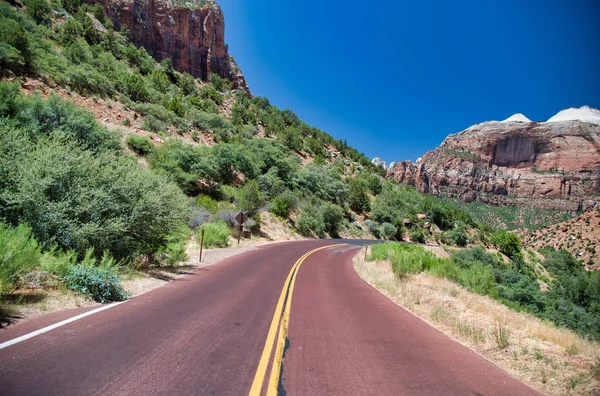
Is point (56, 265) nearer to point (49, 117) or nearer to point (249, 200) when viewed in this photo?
point (49, 117)

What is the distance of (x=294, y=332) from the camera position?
5777mm

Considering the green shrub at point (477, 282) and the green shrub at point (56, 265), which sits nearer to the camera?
the green shrub at point (56, 265)

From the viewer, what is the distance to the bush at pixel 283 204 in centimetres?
3731

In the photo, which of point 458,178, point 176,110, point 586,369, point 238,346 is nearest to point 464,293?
point 586,369

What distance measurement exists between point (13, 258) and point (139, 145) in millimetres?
25680

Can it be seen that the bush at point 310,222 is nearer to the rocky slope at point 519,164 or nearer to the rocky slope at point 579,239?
the rocky slope at point 579,239

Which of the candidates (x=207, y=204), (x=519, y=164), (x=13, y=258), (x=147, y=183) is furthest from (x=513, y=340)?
(x=519, y=164)

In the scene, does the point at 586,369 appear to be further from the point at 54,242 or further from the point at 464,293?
the point at 54,242

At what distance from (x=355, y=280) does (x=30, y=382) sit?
12.2m

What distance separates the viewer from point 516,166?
15438 centimetres

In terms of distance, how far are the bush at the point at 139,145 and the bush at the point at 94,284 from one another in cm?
2440

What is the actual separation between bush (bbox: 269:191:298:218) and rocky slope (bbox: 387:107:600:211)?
337 feet

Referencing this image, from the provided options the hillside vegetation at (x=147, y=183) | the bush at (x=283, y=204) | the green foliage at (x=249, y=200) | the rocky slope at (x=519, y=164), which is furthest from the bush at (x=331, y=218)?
the rocky slope at (x=519, y=164)

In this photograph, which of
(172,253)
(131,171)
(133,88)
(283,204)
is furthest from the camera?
(133,88)
